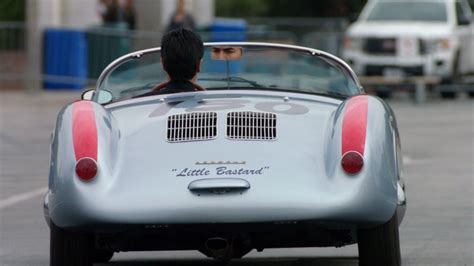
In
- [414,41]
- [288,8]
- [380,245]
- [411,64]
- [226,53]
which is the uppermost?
[226,53]

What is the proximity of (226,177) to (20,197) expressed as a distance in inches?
226

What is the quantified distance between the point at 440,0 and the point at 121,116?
20.3 m

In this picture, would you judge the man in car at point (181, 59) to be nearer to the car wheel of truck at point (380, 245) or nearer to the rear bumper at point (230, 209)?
the rear bumper at point (230, 209)

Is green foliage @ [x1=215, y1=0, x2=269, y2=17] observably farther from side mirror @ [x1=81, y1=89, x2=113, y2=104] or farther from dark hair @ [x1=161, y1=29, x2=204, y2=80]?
dark hair @ [x1=161, y1=29, x2=204, y2=80]

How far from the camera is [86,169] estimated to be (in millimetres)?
6840

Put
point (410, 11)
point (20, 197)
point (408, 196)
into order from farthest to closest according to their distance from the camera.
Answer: point (410, 11), point (20, 197), point (408, 196)

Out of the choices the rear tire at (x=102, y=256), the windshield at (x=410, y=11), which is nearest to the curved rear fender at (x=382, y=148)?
the rear tire at (x=102, y=256)

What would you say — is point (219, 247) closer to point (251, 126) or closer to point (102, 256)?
point (251, 126)

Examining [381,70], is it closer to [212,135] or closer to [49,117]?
[49,117]

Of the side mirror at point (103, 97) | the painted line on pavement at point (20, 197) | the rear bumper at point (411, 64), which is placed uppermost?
the side mirror at point (103, 97)

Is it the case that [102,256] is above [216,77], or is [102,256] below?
below

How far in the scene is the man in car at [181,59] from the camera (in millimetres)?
7789

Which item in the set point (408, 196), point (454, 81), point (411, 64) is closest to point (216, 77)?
point (408, 196)

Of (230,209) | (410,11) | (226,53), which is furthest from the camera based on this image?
(410,11)
